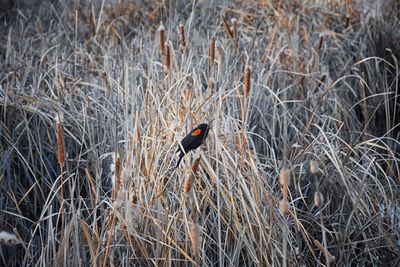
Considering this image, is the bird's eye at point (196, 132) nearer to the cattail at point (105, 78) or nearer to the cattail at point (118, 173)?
the cattail at point (118, 173)

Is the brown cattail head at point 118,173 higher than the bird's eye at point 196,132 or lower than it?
lower

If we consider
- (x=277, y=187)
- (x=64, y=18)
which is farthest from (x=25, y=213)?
(x=64, y=18)

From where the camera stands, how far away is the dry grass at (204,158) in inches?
71.2

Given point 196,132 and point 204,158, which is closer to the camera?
point 196,132

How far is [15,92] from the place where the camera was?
256 centimetres

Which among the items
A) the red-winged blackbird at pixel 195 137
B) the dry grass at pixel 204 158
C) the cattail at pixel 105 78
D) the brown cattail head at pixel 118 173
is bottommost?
the dry grass at pixel 204 158

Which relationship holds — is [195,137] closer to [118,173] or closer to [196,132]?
[196,132]

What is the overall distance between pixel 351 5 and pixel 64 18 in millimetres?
A: 1980

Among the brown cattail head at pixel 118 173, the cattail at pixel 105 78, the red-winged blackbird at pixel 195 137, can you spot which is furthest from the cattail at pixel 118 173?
the cattail at pixel 105 78

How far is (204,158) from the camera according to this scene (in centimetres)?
198

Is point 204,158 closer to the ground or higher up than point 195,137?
closer to the ground

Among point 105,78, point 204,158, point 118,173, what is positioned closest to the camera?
point 118,173

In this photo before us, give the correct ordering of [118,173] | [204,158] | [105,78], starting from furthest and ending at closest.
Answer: [105,78]
[204,158]
[118,173]

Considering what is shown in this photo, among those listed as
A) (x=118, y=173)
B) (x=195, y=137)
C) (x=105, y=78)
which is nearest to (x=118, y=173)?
(x=118, y=173)
